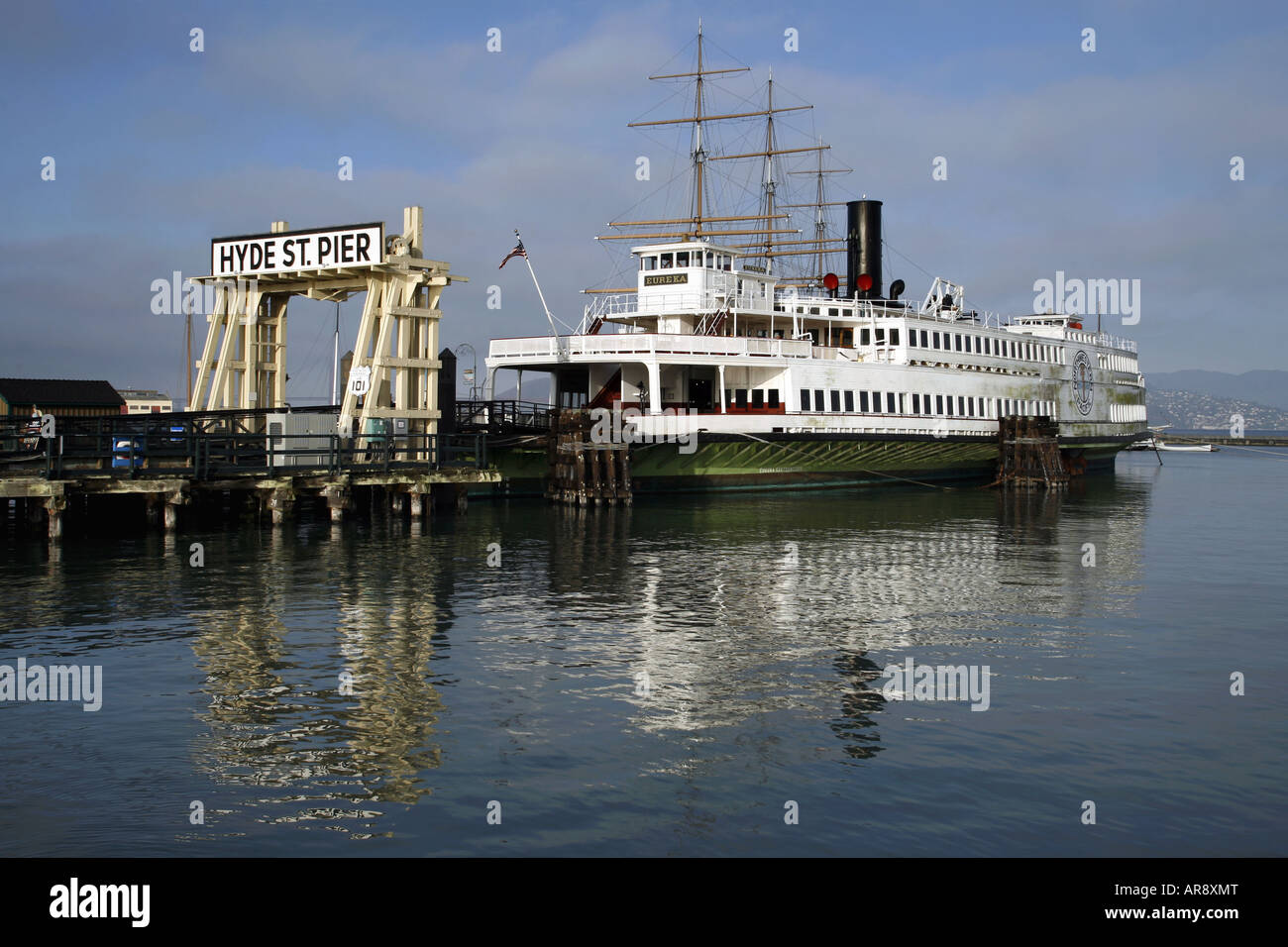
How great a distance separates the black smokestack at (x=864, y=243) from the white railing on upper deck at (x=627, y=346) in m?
12.7

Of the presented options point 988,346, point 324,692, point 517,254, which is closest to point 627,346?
point 517,254

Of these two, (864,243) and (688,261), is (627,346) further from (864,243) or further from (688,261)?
(864,243)

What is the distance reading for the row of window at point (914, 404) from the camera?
4803 centimetres

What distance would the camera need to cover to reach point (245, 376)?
35.8 metres

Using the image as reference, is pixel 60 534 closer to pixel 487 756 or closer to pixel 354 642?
pixel 354 642

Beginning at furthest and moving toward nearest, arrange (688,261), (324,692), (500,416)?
(688,261) → (500,416) → (324,692)

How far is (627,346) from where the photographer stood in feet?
137

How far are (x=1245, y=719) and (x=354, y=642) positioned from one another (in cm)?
1168

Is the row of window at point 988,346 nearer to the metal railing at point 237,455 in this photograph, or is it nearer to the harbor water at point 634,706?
the metal railing at point 237,455

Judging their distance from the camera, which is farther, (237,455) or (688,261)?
(688,261)

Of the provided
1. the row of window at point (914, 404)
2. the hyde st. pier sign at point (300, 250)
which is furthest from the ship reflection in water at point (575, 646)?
the row of window at point (914, 404)

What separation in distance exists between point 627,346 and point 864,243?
20126 mm
